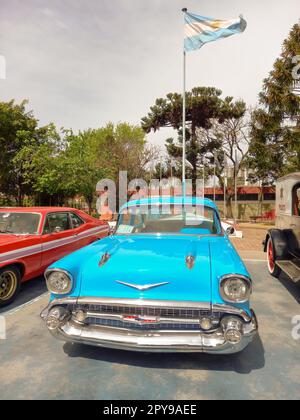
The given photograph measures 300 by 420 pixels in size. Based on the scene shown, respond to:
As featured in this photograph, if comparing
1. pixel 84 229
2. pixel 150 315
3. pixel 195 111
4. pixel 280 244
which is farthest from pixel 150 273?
pixel 195 111

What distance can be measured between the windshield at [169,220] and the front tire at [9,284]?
186cm

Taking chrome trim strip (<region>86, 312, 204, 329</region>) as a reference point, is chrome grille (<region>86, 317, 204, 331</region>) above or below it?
below

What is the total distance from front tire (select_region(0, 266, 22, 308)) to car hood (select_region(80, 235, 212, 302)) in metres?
2.05

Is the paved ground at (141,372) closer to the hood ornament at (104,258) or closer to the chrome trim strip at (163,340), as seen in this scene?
the chrome trim strip at (163,340)

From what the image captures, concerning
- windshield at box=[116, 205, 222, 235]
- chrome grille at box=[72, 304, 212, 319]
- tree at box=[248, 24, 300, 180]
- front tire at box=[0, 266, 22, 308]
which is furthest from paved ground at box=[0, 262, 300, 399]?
tree at box=[248, 24, 300, 180]

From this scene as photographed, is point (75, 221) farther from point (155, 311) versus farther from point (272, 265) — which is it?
point (272, 265)

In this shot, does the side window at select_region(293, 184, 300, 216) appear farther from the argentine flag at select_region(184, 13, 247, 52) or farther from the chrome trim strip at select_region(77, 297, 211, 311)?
the argentine flag at select_region(184, 13, 247, 52)

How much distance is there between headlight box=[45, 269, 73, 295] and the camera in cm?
293

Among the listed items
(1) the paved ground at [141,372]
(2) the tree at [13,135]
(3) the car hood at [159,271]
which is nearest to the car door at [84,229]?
(1) the paved ground at [141,372]

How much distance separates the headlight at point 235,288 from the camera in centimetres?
268

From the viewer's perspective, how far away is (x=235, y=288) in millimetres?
2715

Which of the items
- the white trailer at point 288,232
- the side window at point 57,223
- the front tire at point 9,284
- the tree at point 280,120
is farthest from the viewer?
the tree at point 280,120

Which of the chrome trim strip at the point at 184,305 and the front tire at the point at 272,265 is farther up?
the chrome trim strip at the point at 184,305

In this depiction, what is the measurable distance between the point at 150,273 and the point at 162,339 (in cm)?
60
